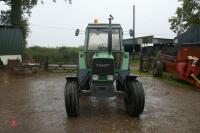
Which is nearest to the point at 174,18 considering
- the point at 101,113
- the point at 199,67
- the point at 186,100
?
the point at 199,67

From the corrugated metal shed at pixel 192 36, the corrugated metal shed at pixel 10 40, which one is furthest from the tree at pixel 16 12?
the corrugated metal shed at pixel 192 36

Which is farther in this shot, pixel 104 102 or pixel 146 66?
pixel 146 66

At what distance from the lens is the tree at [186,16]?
134 ft

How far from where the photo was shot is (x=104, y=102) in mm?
13336

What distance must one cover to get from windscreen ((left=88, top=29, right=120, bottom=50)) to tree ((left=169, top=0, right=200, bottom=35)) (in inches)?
1142

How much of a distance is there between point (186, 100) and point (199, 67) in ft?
13.4

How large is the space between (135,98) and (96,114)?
1.22 m

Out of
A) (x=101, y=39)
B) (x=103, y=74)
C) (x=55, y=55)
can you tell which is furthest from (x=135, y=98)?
(x=55, y=55)

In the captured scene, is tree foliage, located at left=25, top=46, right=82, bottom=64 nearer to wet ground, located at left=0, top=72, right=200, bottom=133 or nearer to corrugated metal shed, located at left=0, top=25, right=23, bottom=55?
corrugated metal shed, located at left=0, top=25, right=23, bottom=55

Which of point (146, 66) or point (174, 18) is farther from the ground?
point (174, 18)

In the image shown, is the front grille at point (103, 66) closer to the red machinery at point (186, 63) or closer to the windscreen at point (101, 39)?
the windscreen at point (101, 39)

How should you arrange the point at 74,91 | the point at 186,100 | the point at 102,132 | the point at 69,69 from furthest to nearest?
the point at 69,69, the point at 186,100, the point at 74,91, the point at 102,132

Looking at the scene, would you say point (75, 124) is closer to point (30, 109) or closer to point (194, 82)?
point (30, 109)

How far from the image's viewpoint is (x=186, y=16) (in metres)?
42.2
